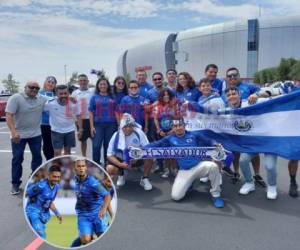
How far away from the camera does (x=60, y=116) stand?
6074mm

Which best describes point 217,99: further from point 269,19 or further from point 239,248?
point 269,19

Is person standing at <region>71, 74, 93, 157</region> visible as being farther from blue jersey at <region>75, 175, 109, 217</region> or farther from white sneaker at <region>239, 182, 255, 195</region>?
blue jersey at <region>75, 175, 109, 217</region>

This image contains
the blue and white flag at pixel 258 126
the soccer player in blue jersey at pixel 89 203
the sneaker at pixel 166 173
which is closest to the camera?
the soccer player in blue jersey at pixel 89 203

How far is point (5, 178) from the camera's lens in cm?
642

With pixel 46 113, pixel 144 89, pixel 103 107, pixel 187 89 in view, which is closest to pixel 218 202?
pixel 187 89

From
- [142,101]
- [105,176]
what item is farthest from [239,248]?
[142,101]

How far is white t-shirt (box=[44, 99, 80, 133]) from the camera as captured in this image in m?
5.99

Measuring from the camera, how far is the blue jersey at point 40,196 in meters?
2.51

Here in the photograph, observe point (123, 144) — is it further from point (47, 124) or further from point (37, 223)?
point (37, 223)

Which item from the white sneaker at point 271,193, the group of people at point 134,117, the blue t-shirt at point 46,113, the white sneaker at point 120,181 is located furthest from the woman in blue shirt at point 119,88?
the white sneaker at point 271,193

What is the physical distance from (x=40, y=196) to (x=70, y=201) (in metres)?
0.22

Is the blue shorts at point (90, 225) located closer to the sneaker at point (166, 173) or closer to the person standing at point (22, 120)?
the person standing at point (22, 120)

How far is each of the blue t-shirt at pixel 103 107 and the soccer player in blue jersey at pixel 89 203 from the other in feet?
11.7

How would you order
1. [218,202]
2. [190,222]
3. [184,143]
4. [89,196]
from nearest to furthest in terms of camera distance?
[89,196] < [190,222] < [218,202] < [184,143]
